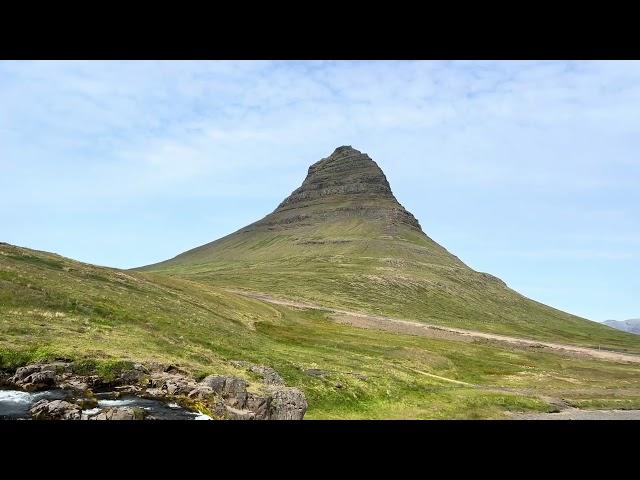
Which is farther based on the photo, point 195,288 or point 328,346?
point 195,288

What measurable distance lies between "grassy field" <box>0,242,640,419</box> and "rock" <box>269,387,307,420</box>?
178 inches

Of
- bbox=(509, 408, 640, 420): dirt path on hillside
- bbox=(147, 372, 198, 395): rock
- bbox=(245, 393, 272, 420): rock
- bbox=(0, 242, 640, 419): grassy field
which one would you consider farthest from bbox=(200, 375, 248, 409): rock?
bbox=(509, 408, 640, 420): dirt path on hillside

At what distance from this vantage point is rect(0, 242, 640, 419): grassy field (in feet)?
146

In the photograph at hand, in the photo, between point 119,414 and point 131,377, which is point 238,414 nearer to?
point 119,414

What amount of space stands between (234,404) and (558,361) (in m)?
105

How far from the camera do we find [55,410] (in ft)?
89.8

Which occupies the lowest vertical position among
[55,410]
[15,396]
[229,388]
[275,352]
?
[15,396]

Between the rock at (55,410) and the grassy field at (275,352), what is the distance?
30.6ft

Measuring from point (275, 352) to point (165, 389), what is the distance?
30.9 meters

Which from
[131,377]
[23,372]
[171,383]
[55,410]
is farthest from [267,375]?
[55,410]
